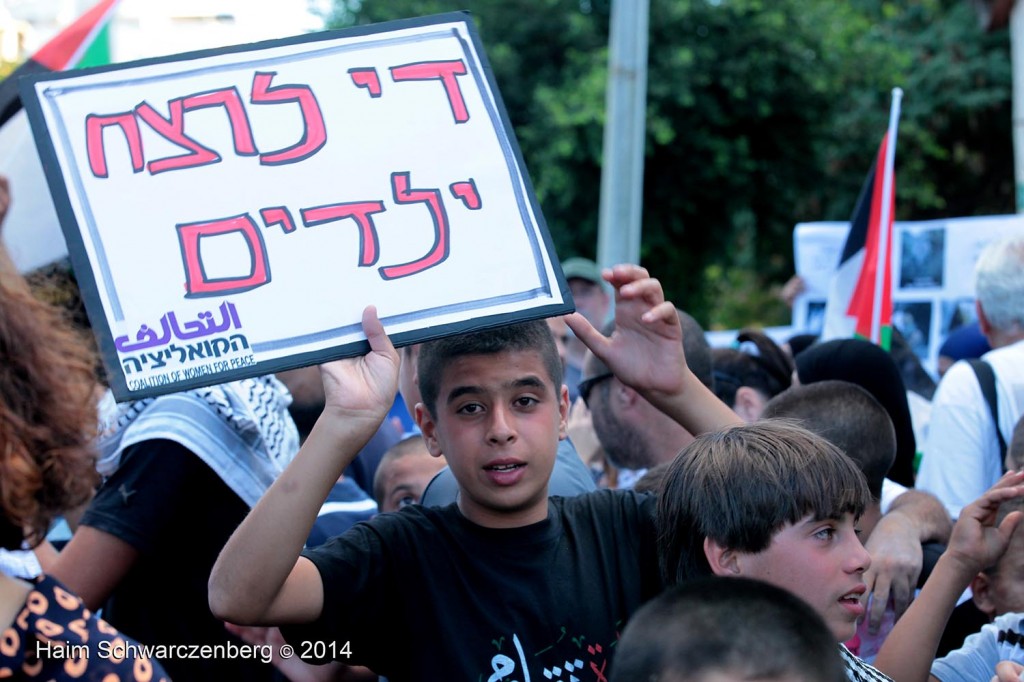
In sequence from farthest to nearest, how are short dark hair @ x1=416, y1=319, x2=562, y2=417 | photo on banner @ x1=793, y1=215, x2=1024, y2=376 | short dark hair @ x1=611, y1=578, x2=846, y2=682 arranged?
photo on banner @ x1=793, y1=215, x2=1024, y2=376 → short dark hair @ x1=416, y1=319, x2=562, y2=417 → short dark hair @ x1=611, y1=578, x2=846, y2=682

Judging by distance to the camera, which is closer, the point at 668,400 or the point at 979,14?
the point at 668,400

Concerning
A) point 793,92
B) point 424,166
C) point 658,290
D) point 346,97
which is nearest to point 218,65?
point 346,97

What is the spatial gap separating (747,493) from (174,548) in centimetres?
160

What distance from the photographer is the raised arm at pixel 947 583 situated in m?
2.56

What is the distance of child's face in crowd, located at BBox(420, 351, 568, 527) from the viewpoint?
2.46 metres

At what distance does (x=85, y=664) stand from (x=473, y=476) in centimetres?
96

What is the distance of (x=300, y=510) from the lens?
2150 mm

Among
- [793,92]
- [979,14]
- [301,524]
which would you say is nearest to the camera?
[301,524]

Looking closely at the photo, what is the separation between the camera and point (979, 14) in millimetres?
18094

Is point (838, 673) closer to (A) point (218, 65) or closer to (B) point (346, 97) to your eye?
(B) point (346, 97)

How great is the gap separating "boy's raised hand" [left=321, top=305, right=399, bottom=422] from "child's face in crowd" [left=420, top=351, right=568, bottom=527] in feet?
0.99

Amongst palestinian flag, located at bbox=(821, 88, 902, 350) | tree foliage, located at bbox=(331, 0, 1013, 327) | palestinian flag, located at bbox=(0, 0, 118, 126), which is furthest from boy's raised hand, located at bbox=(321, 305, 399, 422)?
tree foliage, located at bbox=(331, 0, 1013, 327)

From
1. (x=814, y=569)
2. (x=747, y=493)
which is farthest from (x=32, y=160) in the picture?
(x=814, y=569)

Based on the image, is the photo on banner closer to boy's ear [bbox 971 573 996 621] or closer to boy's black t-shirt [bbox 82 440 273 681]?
boy's ear [bbox 971 573 996 621]
